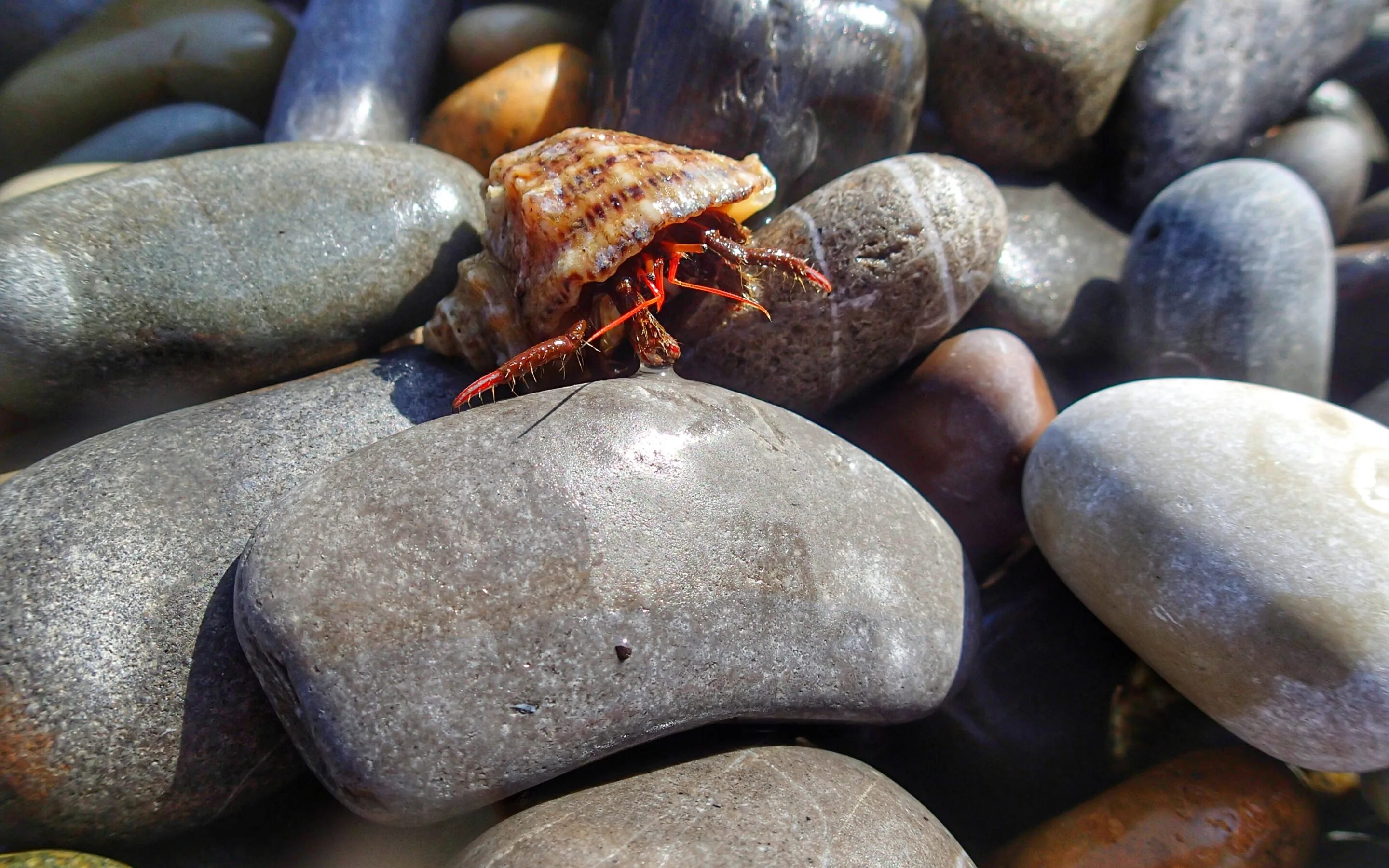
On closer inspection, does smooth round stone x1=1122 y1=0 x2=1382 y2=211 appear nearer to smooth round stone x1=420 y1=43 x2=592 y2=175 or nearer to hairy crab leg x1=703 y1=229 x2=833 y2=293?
hairy crab leg x1=703 y1=229 x2=833 y2=293

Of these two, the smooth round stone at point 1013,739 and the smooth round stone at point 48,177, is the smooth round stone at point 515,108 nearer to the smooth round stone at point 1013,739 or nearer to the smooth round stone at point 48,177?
the smooth round stone at point 48,177

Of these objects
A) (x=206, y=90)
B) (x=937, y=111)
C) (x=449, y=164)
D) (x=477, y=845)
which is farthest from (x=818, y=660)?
(x=206, y=90)

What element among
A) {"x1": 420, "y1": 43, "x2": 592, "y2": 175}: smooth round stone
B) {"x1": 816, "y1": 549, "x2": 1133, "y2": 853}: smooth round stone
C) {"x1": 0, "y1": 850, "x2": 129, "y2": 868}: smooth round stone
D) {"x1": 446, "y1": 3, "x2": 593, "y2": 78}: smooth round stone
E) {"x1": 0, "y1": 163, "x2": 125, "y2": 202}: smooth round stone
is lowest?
{"x1": 816, "y1": 549, "x2": 1133, "y2": 853}: smooth round stone

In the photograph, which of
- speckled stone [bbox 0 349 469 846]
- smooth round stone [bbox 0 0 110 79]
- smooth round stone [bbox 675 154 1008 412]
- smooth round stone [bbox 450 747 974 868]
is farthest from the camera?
smooth round stone [bbox 0 0 110 79]

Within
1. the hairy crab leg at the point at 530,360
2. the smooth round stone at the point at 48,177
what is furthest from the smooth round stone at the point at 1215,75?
the smooth round stone at the point at 48,177

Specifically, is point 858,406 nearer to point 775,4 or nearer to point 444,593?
point 775,4

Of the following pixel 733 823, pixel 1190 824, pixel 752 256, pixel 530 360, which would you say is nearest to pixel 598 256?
pixel 530 360

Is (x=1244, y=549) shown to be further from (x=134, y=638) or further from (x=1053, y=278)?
(x=134, y=638)

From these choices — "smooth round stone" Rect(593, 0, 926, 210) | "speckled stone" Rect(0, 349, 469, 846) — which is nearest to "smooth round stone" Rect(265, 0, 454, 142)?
"smooth round stone" Rect(593, 0, 926, 210)
